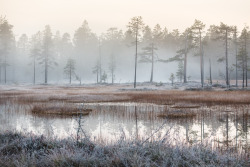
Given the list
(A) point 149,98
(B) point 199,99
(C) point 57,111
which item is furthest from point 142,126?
(B) point 199,99

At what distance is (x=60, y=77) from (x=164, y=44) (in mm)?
38036

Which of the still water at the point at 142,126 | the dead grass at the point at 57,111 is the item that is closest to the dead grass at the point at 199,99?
the still water at the point at 142,126

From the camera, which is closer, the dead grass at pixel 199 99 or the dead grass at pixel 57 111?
the dead grass at pixel 57 111

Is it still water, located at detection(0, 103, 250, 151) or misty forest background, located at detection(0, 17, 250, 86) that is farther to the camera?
misty forest background, located at detection(0, 17, 250, 86)

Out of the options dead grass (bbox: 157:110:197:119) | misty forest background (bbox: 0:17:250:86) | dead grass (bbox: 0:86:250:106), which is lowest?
dead grass (bbox: 157:110:197:119)

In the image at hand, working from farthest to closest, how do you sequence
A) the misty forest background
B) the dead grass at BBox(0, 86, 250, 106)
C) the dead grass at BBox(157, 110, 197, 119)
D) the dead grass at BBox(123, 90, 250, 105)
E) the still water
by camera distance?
the misty forest background < the dead grass at BBox(0, 86, 250, 106) < the dead grass at BBox(123, 90, 250, 105) < the dead grass at BBox(157, 110, 197, 119) < the still water

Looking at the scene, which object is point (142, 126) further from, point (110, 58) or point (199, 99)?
point (110, 58)

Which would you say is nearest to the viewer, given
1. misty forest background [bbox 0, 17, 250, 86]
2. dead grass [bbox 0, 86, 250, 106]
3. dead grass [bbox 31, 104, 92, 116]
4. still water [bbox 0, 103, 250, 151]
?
still water [bbox 0, 103, 250, 151]

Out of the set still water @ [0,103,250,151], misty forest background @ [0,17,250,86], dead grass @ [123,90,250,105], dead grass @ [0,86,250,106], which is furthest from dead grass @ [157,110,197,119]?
misty forest background @ [0,17,250,86]

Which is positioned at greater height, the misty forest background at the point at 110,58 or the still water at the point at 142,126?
the misty forest background at the point at 110,58

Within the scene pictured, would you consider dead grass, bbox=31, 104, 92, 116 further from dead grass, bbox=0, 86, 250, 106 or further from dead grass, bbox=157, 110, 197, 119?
dead grass, bbox=157, 110, 197, 119

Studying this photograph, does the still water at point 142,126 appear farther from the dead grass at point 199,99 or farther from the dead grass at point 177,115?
the dead grass at point 199,99

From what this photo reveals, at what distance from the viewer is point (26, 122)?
446 inches

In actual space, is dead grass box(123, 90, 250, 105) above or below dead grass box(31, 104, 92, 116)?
above
